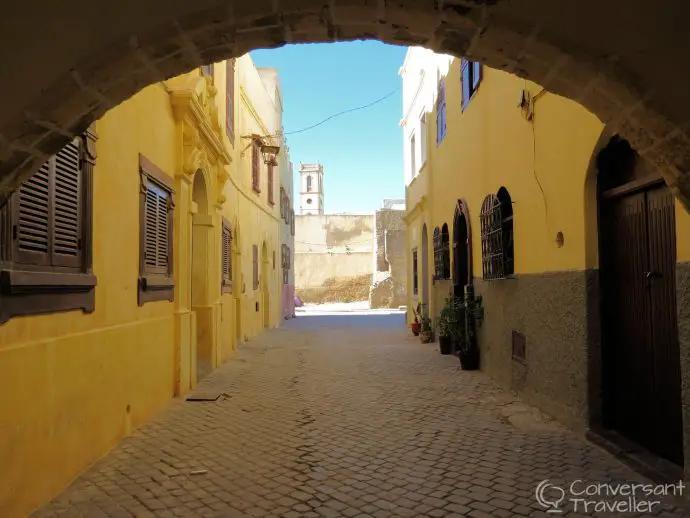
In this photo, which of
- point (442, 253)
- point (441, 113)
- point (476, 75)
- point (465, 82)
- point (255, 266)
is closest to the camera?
point (476, 75)

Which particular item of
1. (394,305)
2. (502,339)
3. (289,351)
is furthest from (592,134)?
(394,305)

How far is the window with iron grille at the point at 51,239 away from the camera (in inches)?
140

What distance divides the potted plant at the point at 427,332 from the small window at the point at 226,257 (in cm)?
455

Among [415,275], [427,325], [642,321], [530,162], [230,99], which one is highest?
[230,99]

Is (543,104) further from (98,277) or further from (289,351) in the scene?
(289,351)

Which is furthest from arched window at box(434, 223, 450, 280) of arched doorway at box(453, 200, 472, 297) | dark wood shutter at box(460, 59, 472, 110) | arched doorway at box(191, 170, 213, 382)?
arched doorway at box(191, 170, 213, 382)

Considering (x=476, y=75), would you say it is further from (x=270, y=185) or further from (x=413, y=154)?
(x=270, y=185)

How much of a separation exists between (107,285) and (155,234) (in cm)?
169

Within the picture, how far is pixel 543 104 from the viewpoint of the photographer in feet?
20.2

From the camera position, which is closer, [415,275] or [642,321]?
[642,321]

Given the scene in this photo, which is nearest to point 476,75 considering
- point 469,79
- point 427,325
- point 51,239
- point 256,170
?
point 469,79

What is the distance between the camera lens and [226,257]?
11992 millimetres
